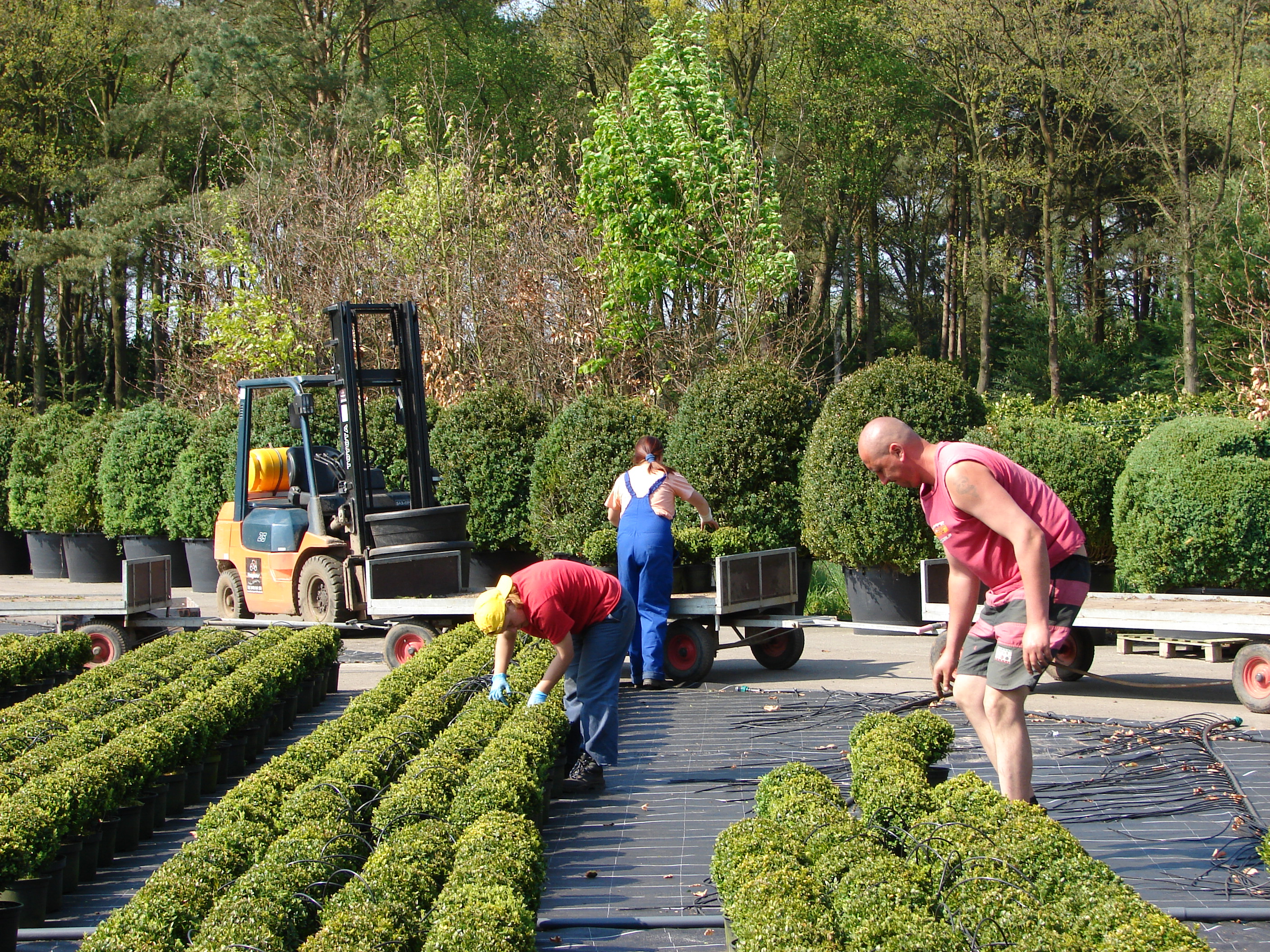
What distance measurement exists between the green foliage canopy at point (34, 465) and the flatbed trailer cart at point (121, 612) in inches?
334

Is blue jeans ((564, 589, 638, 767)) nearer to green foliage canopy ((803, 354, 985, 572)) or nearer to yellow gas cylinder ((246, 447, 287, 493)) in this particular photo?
green foliage canopy ((803, 354, 985, 572))

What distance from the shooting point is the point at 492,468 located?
1546 cm

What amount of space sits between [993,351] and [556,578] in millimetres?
32402

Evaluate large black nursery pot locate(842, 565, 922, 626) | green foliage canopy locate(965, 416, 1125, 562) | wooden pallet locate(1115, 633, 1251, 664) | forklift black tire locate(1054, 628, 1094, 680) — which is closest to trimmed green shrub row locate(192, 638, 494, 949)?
forklift black tire locate(1054, 628, 1094, 680)

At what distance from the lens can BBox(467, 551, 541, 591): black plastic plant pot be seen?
15.7 metres

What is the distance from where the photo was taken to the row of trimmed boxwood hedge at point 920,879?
3730 mm

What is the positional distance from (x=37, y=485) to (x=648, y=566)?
14.1 m

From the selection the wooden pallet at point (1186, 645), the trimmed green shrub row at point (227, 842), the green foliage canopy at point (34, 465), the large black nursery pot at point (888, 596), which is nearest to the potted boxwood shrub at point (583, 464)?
the large black nursery pot at point (888, 596)

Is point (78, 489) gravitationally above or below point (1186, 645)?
above

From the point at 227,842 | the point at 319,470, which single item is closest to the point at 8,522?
the point at 319,470

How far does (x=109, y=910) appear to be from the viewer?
535 centimetres

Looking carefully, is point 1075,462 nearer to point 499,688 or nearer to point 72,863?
point 499,688

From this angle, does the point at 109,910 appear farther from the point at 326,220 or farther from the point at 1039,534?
the point at 326,220

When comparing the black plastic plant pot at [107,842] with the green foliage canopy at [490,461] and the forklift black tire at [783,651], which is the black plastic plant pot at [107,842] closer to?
the forklift black tire at [783,651]
